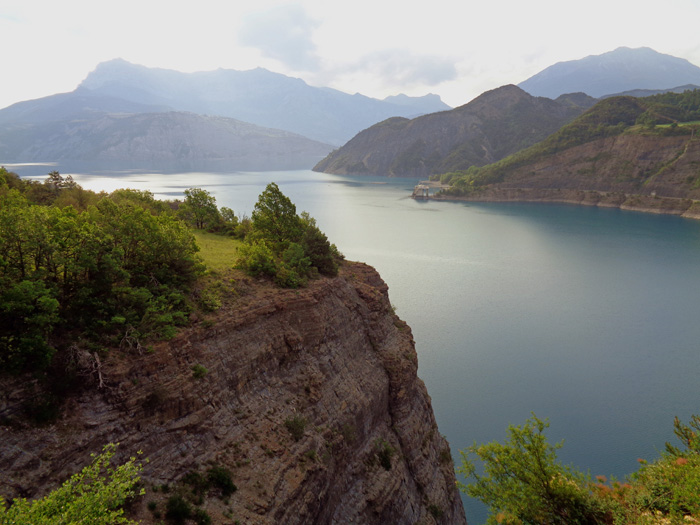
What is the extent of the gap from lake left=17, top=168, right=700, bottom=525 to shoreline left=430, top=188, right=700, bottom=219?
69.7ft

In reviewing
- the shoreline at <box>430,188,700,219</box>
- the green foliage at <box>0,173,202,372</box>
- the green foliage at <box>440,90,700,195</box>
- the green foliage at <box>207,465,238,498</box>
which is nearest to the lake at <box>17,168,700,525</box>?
the shoreline at <box>430,188,700,219</box>

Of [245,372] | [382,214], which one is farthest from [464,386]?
[382,214]

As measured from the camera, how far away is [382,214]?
471 feet

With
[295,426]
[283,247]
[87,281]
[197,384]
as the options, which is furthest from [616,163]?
[87,281]

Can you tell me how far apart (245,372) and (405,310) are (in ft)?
137

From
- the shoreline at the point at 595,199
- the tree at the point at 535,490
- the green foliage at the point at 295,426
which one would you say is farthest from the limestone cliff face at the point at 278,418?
the shoreline at the point at 595,199

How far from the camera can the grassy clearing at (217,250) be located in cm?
2512

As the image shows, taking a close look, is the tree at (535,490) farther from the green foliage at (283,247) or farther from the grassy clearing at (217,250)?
the grassy clearing at (217,250)

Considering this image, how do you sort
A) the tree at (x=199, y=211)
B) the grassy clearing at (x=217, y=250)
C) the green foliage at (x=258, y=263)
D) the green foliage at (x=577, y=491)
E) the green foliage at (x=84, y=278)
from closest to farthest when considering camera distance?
the green foliage at (x=84, y=278)
the green foliage at (x=577, y=491)
the green foliage at (x=258, y=263)
the grassy clearing at (x=217, y=250)
the tree at (x=199, y=211)

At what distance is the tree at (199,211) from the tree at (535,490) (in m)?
31.2

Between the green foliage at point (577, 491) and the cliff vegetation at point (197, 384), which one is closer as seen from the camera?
the cliff vegetation at point (197, 384)

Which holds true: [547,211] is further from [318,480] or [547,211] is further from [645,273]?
[318,480]

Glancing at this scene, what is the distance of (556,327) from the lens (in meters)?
55.3

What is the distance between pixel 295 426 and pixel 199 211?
2580cm
